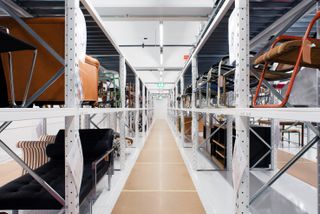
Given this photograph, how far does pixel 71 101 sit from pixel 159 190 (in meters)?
2.05

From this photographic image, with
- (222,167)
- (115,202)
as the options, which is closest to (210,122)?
(222,167)

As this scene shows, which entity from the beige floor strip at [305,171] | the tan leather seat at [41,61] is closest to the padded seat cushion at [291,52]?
the tan leather seat at [41,61]

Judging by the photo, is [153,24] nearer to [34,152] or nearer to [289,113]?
[34,152]

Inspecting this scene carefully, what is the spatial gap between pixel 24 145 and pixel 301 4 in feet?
10.8

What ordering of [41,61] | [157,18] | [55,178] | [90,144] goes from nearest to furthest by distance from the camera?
1. [41,61]
2. [55,178]
3. [90,144]
4. [157,18]

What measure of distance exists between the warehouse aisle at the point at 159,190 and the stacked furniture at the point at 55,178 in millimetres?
424

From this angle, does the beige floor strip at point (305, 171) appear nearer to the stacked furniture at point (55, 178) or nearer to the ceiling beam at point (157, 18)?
the stacked furniture at point (55, 178)

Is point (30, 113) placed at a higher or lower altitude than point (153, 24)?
lower

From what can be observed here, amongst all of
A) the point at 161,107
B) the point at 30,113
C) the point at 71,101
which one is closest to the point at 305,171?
the point at 71,101

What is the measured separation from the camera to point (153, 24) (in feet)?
20.9

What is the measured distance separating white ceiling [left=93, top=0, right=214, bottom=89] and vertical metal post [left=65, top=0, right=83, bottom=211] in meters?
1.59

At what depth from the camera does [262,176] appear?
11.5ft

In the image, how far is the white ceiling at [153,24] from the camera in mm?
4879

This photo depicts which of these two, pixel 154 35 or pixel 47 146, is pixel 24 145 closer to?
pixel 47 146
